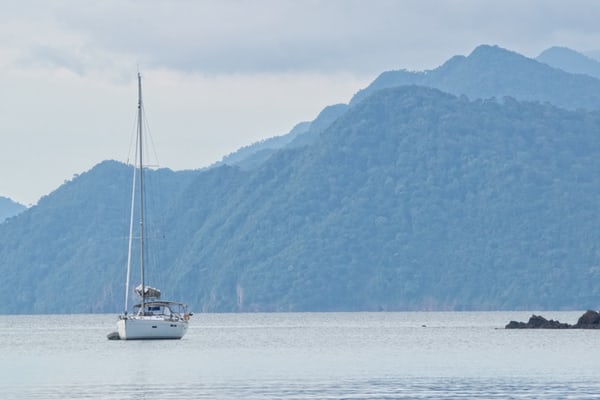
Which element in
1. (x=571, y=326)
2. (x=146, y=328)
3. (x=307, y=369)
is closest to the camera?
(x=307, y=369)

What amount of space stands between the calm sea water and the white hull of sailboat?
0.95 m

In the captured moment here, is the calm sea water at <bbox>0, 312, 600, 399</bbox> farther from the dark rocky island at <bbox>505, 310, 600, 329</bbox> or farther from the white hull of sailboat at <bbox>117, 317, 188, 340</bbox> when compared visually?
the dark rocky island at <bbox>505, 310, 600, 329</bbox>

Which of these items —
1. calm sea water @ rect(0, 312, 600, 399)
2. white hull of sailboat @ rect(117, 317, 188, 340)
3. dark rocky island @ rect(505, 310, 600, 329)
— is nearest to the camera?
calm sea water @ rect(0, 312, 600, 399)

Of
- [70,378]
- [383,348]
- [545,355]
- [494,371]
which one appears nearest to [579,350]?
[545,355]

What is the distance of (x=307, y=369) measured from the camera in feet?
289

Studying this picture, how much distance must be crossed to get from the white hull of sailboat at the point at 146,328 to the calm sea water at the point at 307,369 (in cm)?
95

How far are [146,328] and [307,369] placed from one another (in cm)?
3777

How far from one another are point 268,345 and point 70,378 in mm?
47997

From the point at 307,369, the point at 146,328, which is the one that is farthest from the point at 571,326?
the point at 307,369

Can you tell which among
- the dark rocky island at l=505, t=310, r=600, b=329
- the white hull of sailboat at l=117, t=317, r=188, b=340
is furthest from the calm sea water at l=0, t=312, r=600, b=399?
the dark rocky island at l=505, t=310, r=600, b=329

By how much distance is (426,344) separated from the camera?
416ft

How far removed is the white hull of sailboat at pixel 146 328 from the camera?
123 meters

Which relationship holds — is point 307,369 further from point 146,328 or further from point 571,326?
point 571,326

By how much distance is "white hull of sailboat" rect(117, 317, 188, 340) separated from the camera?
12319 cm
